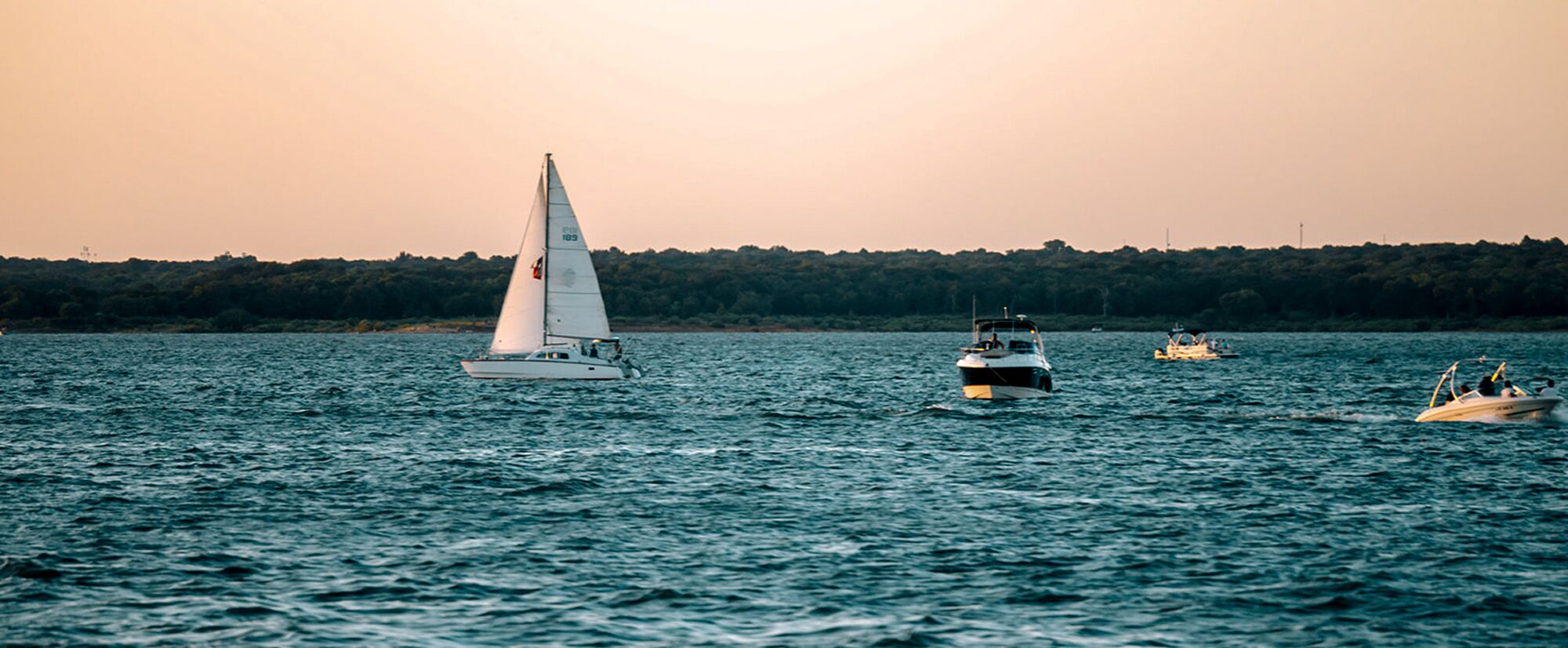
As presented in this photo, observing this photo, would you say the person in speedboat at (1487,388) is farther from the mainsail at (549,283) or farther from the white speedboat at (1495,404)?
the mainsail at (549,283)

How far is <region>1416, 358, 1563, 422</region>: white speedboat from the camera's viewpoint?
52531 millimetres

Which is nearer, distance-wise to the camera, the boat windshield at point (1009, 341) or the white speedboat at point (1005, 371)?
the white speedboat at point (1005, 371)

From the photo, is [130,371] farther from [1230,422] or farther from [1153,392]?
[1230,422]

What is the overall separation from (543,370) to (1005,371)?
2794 centimetres

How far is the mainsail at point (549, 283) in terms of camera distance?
3285 inches

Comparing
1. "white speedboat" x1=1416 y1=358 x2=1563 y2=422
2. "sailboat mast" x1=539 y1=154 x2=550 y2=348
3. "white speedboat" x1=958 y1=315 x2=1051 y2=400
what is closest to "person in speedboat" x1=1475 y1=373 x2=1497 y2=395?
"white speedboat" x1=1416 y1=358 x2=1563 y2=422

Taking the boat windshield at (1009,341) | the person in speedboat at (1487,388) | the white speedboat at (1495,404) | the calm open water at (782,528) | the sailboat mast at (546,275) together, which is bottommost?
the calm open water at (782,528)

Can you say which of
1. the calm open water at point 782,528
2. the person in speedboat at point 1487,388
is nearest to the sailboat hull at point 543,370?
the calm open water at point 782,528

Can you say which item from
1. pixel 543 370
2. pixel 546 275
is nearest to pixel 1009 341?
pixel 543 370

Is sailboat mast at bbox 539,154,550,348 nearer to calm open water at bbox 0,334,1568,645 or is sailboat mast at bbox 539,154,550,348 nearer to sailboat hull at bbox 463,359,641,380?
sailboat hull at bbox 463,359,641,380

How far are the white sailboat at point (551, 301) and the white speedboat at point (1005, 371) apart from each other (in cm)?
2376

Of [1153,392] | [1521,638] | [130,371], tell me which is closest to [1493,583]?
[1521,638]

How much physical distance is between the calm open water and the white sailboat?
19098 millimetres

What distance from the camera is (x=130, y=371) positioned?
365 feet
